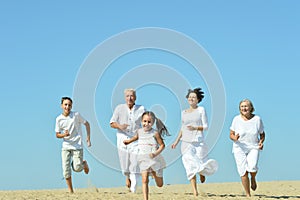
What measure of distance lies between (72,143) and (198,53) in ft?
13.8

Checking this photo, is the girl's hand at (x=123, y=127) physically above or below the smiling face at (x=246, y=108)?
below

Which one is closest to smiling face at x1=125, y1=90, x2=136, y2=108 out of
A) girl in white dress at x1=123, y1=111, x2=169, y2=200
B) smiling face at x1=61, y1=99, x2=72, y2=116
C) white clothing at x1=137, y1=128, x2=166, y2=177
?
smiling face at x1=61, y1=99, x2=72, y2=116

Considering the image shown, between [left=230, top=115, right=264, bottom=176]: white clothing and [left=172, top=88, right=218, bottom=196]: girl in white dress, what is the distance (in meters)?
0.79

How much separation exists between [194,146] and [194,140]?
0.18m

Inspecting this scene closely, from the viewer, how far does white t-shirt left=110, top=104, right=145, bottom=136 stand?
14695mm

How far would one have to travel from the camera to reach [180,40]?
16672 mm

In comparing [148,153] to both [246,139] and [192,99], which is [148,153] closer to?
[192,99]

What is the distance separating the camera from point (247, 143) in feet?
43.7

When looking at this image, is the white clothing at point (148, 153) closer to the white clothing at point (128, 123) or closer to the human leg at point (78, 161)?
the white clothing at point (128, 123)

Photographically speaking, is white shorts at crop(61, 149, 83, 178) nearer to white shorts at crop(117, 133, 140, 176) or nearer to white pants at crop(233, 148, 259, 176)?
white shorts at crop(117, 133, 140, 176)

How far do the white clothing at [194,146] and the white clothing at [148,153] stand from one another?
1480 mm

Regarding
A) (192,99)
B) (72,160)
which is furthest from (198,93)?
(72,160)

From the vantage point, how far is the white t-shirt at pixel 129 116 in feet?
48.2

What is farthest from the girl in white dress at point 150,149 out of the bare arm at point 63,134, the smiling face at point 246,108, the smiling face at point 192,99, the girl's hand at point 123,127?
the bare arm at point 63,134
